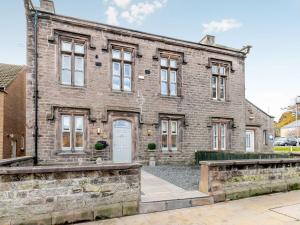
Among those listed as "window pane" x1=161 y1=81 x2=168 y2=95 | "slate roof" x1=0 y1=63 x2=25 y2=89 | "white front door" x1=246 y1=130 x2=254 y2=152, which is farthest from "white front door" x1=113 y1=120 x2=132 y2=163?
"white front door" x1=246 y1=130 x2=254 y2=152

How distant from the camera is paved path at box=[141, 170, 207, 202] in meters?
5.95

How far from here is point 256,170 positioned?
693 cm

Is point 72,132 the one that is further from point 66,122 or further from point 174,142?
A: point 174,142

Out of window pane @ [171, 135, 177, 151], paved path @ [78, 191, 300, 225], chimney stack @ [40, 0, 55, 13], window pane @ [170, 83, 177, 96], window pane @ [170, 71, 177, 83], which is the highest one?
chimney stack @ [40, 0, 55, 13]

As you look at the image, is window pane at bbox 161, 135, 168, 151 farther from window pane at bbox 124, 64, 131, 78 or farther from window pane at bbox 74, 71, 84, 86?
window pane at bbox 74, 71, 84, 86

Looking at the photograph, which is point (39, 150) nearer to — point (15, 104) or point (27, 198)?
point (15, 104)

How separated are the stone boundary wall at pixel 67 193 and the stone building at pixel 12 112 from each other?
342 inches

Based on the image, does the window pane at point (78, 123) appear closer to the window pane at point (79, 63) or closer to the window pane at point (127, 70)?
the window pane at point (79, 63)

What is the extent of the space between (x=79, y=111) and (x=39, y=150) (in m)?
2.64

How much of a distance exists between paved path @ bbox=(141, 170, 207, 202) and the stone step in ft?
0.42

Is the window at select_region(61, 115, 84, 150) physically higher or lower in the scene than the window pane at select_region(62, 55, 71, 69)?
lower

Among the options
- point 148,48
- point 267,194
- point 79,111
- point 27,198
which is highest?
point 148,48

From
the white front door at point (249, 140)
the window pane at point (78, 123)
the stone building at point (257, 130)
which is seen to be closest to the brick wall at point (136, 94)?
the window pane at point (78, 123)

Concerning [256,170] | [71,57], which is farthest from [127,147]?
[256,170]
